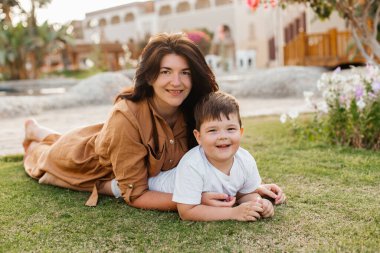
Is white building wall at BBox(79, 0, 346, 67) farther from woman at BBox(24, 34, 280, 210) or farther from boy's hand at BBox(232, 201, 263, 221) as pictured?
boy's hand at BBox(232, 201, 263, 221)

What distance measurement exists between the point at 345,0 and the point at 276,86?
5.32 metres

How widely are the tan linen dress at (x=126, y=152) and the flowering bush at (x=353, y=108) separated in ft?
5.85

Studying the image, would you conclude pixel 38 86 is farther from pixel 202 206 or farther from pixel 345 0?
pixel 202 206

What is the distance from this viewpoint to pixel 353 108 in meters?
4.01

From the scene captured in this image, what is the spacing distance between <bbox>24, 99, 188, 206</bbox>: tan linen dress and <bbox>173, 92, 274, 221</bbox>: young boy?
0.25 m

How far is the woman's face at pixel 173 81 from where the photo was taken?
2605mm

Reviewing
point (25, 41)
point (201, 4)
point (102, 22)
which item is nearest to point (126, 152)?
point (25, 41)

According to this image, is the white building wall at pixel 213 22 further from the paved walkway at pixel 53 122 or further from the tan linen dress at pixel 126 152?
the tan linen dress at pixel 126 152

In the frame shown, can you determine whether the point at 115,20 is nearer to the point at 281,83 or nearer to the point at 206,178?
the point at 281,83

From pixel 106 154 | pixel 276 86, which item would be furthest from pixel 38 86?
pixel 106 154

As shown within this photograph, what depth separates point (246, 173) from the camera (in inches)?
103

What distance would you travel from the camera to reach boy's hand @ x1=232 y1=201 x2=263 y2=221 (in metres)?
2.33

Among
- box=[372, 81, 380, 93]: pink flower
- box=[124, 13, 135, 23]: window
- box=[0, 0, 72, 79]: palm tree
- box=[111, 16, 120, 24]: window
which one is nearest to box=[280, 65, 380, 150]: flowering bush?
box=[372, 81, 380, 93]: pink flower

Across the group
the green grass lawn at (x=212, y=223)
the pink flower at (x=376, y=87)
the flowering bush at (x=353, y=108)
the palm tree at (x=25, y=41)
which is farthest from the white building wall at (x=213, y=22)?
the green grass lawn at (x=212, y=223)
